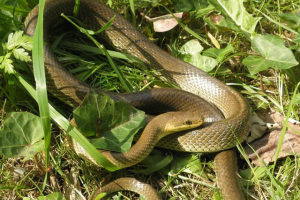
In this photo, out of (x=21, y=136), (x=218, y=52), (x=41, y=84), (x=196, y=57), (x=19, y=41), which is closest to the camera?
(x=41, y=84)

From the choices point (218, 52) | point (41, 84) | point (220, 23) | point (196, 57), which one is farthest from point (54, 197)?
point (220, 23)

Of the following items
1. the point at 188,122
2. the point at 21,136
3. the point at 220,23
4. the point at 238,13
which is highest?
the point at 238,13

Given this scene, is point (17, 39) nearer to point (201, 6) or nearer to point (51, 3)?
point (51, 3)

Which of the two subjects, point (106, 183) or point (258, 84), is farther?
point (258, 84)

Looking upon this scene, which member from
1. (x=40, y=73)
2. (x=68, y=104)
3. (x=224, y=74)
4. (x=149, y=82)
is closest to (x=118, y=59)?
(x=149, y=82)

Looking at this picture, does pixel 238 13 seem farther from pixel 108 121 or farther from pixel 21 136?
pixel 21 136

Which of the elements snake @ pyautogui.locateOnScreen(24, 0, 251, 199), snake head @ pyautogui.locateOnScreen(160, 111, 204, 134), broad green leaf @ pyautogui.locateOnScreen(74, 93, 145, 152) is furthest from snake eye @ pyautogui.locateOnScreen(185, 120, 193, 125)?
broad green leaf @ pyautogui.locateOnScreen(74, 93, 145, 152)
